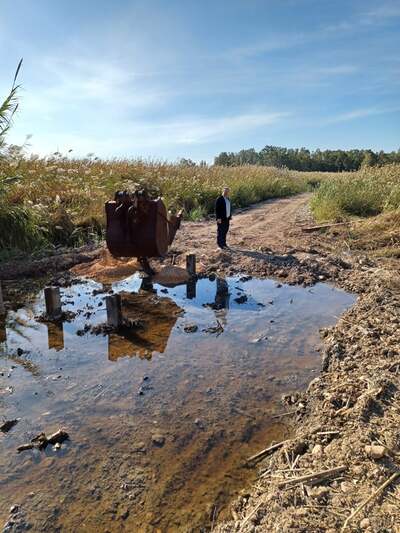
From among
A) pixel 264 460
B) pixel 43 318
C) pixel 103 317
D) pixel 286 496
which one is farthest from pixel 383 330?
pixel 43 318

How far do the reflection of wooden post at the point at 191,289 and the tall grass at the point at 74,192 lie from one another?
12.2 ft

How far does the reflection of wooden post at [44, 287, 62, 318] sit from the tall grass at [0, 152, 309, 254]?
346 centimetres

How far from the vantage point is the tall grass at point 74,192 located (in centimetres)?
887

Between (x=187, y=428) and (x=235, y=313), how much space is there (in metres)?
2.58

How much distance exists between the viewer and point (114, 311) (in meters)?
5.08

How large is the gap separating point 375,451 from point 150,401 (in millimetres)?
1825

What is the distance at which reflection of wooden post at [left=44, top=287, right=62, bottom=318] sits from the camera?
5469 millimetres

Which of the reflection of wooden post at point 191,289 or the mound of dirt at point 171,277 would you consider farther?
the mound of dirt at point 171,277

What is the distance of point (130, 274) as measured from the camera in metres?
7.64

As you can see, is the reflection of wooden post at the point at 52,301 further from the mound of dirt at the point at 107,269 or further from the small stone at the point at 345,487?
the small stone at the point at 345,487

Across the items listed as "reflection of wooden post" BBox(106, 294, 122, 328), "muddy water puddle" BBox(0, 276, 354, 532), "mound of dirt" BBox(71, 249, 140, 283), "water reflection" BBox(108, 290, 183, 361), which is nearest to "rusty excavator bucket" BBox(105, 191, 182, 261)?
"water reflection" BBox(108, 290, 183, 361)

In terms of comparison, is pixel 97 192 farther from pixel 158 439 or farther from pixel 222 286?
pixel 158 439

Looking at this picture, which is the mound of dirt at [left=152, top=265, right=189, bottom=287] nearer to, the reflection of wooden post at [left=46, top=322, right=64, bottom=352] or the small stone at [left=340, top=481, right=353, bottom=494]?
the reflection of wooden post at [left=46, top=322, right=64, bottom=352]

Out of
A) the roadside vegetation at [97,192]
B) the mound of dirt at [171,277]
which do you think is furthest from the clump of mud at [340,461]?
the roadside vegetation at [97,192]
